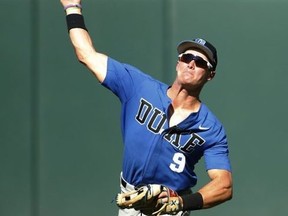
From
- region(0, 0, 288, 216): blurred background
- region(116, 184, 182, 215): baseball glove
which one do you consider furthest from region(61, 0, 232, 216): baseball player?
region(0, 0, 288, 216): blurred background

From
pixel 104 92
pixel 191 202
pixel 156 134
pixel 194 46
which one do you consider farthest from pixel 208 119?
pixel 104 92

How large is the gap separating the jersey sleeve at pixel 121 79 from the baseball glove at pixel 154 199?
2.11ft

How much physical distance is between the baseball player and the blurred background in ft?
5.95

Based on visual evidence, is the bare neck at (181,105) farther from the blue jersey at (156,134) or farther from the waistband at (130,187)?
the waistband at (130,187)

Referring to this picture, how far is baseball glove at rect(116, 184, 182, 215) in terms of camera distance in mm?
4621

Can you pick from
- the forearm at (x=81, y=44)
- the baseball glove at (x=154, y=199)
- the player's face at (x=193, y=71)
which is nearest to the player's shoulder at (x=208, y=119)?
the player's face at (x=193, y=71)

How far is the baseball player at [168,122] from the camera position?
5.01 meters

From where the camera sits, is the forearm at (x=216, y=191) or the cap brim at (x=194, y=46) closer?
the forearm at (x=216, y=191)

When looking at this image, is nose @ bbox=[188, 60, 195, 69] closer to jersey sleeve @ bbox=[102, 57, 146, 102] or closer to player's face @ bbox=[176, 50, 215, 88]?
player's face @ bbox=[176, 50, 215, 88]

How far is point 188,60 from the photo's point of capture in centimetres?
502

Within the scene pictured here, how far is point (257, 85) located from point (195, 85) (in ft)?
6.93

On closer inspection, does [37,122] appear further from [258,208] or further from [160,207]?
[160,207]

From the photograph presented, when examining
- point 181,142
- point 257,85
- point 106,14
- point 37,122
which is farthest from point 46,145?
point 181,142

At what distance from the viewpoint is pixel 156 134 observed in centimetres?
509
